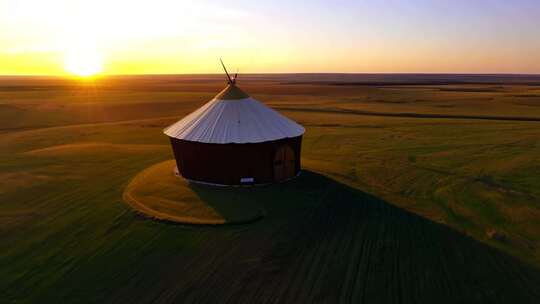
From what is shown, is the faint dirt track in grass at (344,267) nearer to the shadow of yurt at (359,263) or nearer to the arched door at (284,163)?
the shadow of yurt at (359,263)

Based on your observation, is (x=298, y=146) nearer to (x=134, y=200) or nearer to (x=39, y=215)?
(x=134, y=200)

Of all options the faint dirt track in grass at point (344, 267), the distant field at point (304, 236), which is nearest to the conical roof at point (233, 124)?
the distant field at point (304, 236)

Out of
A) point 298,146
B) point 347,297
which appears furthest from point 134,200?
point 347,297

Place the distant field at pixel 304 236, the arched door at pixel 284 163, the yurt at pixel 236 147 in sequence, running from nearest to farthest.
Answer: the distant field at pixel 304 236 → the yurt at pixel 236 147 → the arched door at pixel 284 163

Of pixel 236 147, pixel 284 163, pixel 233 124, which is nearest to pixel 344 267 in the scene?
pixel 284 163

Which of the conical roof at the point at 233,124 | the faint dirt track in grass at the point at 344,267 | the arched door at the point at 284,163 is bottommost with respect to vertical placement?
the faint dirt track in grass at the point at 344,267

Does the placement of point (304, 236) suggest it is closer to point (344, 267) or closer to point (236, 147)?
point (344, 267)

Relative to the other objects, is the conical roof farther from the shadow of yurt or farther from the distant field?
the shadow of yurt
